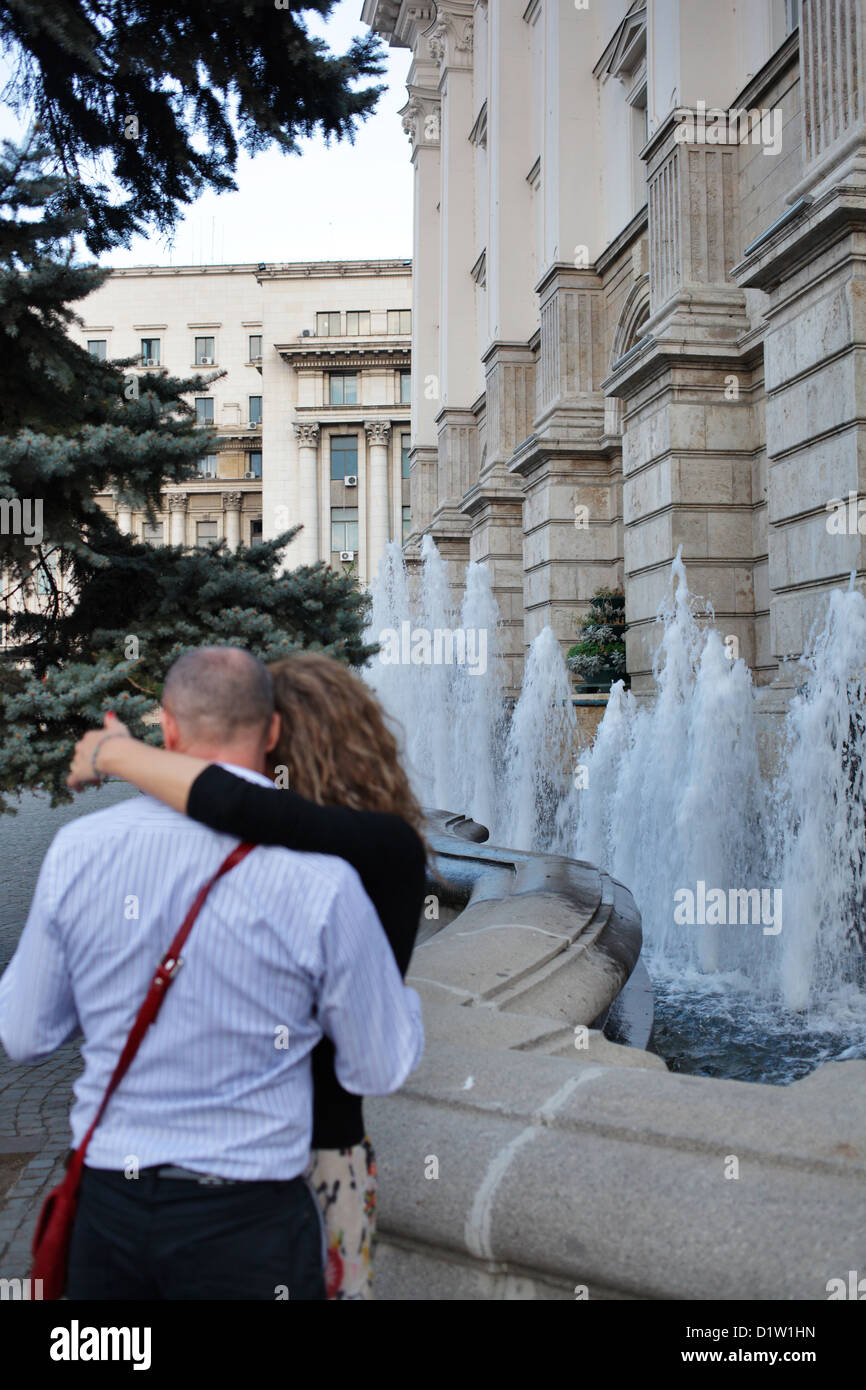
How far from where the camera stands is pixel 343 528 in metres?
57.5

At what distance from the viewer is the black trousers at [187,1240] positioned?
1637 millimetres

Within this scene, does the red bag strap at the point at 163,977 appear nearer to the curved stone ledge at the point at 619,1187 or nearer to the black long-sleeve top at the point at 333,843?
the black long-sleeve top at the point at 333,843

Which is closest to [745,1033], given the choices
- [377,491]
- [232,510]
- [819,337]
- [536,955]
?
[536,955]

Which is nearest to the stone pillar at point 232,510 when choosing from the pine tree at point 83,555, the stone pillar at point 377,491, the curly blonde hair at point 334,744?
the stone pillar at point 377,491

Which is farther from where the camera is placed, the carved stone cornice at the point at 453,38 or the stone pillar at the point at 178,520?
the stone pillar at the point at 178,520

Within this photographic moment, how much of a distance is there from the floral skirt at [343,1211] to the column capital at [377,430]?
186ft

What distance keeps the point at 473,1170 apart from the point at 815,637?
7.73m

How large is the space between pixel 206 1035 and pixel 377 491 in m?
56.5

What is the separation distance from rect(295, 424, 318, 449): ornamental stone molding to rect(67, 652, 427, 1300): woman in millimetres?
56618

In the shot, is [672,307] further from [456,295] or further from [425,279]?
[425,279]

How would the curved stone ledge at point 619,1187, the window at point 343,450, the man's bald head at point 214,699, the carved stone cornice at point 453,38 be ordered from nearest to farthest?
the man's bald head at point 214,699 → the curved stone ledge at point 619,1187 → the carved stone cornice at point 453,38 → the window at point 343,450

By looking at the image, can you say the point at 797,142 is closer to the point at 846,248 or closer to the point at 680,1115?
the point at 846,248

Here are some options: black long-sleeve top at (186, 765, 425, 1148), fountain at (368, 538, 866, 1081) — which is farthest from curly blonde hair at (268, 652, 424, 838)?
fountain at (368, 538, 866, 1081)

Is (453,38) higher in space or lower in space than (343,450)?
higher
